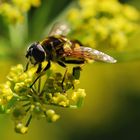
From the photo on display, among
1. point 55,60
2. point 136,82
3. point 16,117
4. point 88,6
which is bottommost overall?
point 16,117

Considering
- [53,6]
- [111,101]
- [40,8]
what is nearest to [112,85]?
[111,101]

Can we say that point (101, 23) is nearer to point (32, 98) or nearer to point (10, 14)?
point (10, 14)

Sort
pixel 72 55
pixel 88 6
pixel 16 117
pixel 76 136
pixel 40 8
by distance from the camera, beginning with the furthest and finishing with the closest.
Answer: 1. pixel 76 136
2. pixel 40 8
3. pixel 88 6
4. pixel 72 55
5. pixel 16 117

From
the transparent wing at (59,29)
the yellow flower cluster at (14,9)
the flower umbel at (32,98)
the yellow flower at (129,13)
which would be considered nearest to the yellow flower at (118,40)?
the yellow flower at (129,13)

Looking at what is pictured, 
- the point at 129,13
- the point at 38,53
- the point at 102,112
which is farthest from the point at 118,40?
the point at 102,112

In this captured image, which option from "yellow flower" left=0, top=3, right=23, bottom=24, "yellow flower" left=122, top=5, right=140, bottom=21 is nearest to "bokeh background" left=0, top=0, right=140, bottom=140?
"yellow flower" left=122, top=5, right=140, bottom=21

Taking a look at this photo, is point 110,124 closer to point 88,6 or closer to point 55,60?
point 88,6

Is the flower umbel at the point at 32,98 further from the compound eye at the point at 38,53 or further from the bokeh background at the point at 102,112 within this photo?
the bokeh background at the point at 102,112
